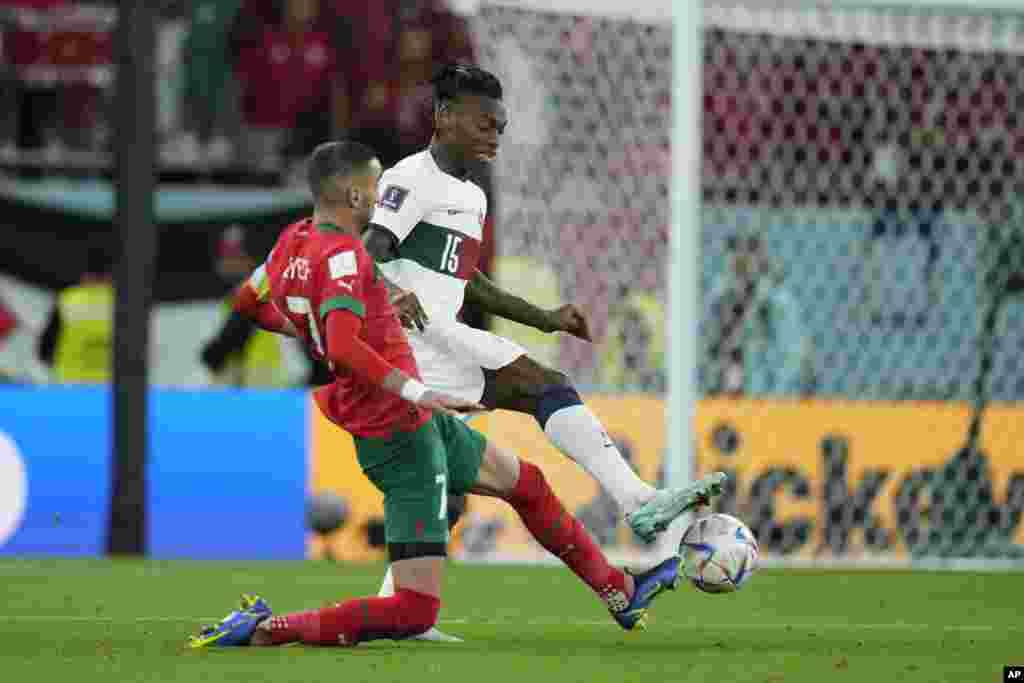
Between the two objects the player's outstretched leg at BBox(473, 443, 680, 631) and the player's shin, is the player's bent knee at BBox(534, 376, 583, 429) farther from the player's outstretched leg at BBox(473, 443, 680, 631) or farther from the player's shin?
the player's outstretched leg at BBox(473, 443, 680, 631)

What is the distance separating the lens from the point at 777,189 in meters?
11.5

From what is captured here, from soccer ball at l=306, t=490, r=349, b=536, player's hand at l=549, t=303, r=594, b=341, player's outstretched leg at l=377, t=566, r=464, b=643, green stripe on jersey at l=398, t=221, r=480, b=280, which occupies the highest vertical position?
green stripe on jersey at l=398, t=221, r=480, b=280

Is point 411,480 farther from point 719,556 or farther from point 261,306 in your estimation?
point 719,556

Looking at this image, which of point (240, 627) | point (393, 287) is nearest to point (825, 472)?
point (393, 287)

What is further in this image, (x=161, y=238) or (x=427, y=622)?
(x=161, y=238)

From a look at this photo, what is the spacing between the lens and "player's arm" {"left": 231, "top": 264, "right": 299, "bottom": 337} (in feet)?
20.1

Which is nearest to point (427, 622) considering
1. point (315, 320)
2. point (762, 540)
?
point (315, 320)

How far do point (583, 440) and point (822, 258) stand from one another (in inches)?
204

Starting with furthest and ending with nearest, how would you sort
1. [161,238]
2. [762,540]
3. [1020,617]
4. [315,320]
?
1. [161,238]
2. [762,540]
3. [1020,617]
4. [315,320]

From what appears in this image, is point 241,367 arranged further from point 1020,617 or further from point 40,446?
point 1020,617

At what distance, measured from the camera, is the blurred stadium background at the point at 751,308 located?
36.0ft

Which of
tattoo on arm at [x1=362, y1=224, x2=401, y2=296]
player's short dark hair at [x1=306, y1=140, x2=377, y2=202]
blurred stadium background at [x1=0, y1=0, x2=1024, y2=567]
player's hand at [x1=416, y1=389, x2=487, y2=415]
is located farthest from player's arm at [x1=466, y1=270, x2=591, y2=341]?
blurred stadium background at [x1=0, y1=0, x2=1024, y2=567]

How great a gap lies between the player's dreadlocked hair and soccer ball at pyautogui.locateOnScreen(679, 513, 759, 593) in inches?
64.0

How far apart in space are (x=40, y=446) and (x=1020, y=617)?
581 cm
